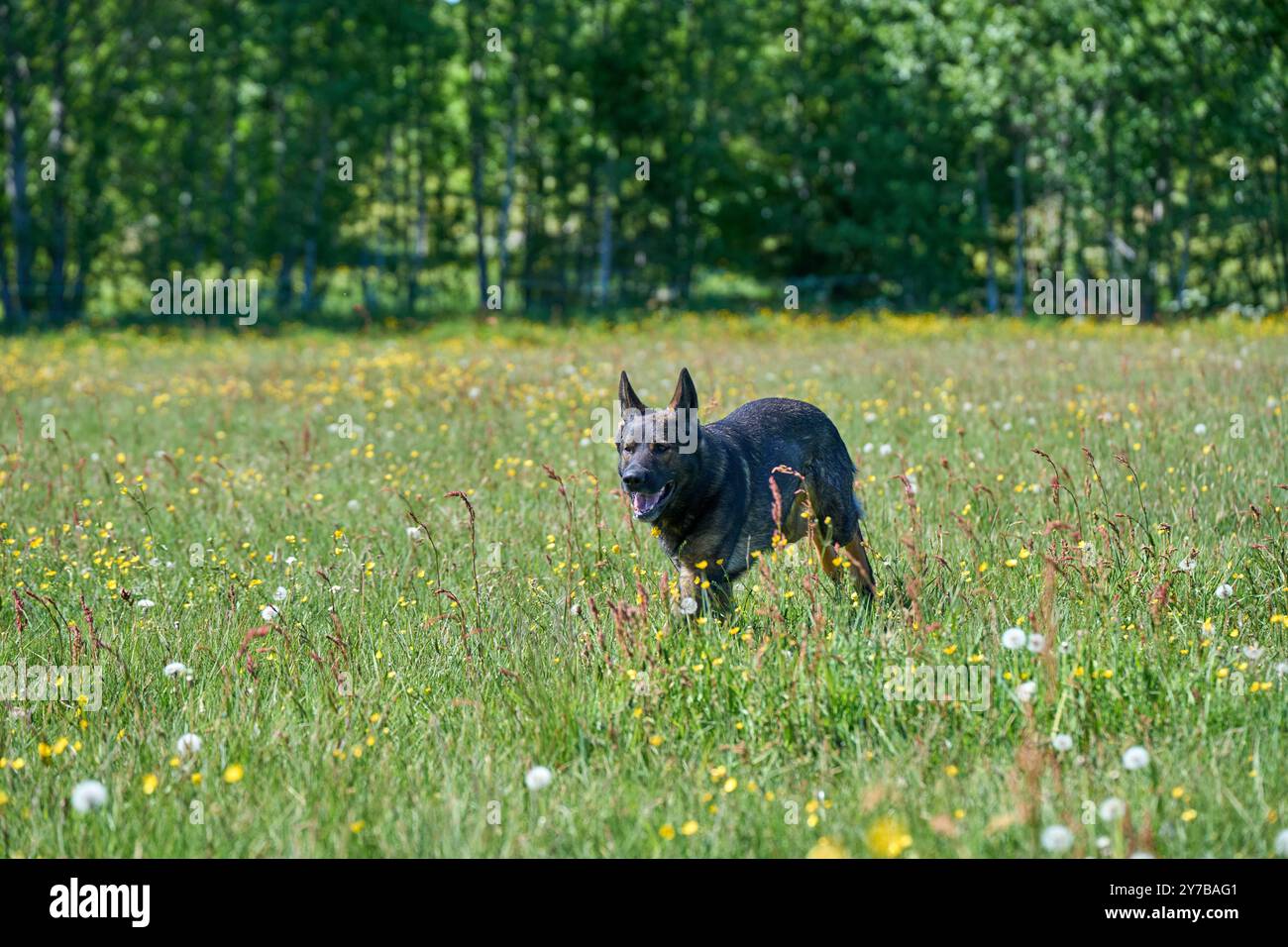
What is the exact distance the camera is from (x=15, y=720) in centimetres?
410

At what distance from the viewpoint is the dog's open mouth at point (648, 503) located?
5.07 meters

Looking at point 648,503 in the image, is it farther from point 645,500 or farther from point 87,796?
point 87,796

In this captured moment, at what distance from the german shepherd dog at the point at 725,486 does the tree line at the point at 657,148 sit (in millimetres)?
21731

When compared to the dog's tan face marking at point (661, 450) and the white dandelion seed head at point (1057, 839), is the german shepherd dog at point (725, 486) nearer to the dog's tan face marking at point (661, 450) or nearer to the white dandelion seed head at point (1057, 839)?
the dog's tan face marking at point (661, 450)

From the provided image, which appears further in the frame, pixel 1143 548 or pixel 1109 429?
pixel 1109 429

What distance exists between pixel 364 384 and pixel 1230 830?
12069mm

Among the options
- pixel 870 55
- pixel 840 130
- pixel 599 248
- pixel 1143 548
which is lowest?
pixel 1143 548

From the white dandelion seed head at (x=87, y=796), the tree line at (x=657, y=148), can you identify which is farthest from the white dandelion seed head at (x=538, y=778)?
the tree line at (x=657, y=148)

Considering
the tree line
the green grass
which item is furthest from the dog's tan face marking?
the tree line

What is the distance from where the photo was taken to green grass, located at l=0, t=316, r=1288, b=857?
127 inches

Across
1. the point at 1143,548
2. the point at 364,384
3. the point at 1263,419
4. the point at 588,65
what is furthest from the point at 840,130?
the point at 1143,548

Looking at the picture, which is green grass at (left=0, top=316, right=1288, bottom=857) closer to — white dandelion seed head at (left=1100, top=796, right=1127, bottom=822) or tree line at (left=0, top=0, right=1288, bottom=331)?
white dandelion seed head at (left=1100, top=796, right=1127, bottom=822)

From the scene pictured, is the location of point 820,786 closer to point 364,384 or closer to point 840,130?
point 364,384

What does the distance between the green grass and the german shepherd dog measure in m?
0.19
